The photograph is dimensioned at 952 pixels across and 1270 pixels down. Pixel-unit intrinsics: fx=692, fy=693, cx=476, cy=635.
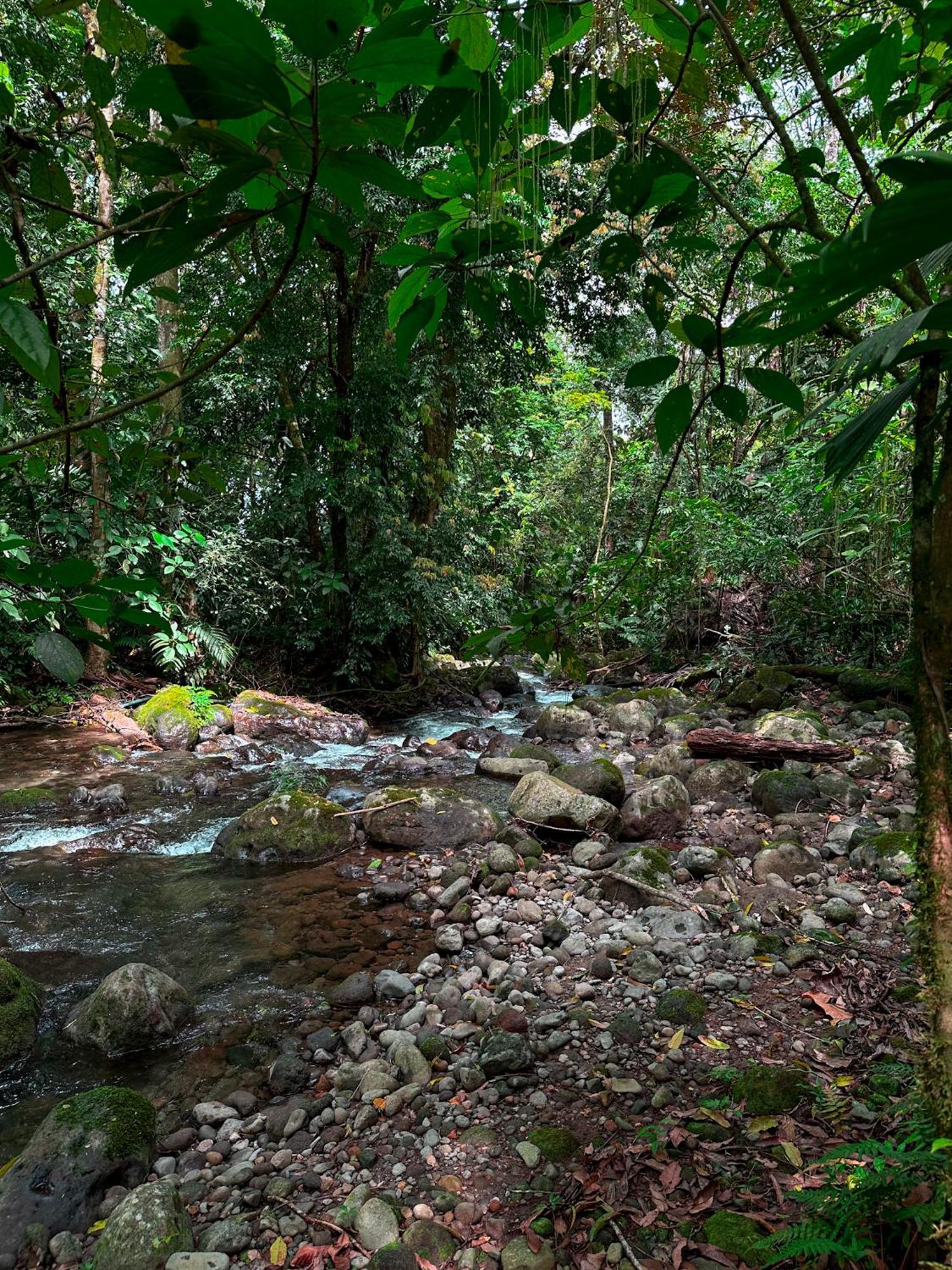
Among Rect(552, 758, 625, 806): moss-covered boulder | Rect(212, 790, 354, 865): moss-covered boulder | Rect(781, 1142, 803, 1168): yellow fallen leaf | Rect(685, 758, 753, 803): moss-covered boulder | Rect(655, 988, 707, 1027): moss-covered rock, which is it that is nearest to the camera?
Rect(781, 1142, 803, 1168): yellow fallen leaf

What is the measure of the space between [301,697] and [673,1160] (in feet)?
24.9

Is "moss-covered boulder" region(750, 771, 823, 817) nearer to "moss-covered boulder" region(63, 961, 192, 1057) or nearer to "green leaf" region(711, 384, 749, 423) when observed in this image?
"moss-covered boulder" region(63, 961, 192, 1057)

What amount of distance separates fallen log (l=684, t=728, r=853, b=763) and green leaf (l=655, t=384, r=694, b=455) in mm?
5115

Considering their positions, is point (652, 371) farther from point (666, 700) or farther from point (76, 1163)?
point (666, 700)

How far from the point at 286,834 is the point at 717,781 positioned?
10.1 ft

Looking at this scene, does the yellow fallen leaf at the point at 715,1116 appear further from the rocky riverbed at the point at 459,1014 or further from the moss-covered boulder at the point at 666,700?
the moss-covered boulder at the point at 666,700

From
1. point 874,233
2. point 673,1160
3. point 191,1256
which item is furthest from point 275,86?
point 191,1256

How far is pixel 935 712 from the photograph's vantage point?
95 cm

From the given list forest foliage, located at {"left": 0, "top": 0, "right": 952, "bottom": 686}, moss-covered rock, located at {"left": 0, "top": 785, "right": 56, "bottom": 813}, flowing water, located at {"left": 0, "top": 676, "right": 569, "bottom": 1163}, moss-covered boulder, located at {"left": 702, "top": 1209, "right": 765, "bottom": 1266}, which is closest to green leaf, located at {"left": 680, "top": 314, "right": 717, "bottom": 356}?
forest foliage, located at {"left": 0, "top": 0, "right": 952, "bottom": 686}

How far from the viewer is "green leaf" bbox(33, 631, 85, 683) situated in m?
0.81

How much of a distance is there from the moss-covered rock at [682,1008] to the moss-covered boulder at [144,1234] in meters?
1.53

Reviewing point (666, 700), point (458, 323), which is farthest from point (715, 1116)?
point (666, 700)

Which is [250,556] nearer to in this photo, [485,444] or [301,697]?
[301,697]

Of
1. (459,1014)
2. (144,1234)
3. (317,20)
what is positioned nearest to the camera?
(317,20)
